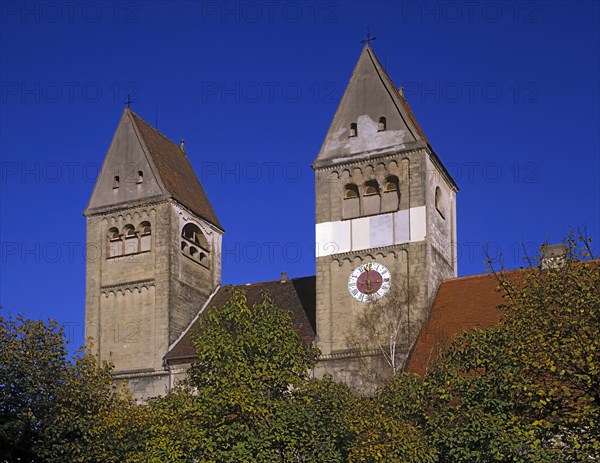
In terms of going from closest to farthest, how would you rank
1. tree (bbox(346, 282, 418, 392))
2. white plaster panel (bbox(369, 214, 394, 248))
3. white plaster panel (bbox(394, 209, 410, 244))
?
tree (bbox(346, 282, 418, 392)) < white plaster panel (bbox(394, 209, 410, 244)) < white plaster panel (bbox(369, 214, 394, 248))

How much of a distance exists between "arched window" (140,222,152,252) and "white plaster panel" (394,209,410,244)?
12.3 metres

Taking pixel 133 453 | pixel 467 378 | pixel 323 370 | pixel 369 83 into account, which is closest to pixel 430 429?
pixel 467 378

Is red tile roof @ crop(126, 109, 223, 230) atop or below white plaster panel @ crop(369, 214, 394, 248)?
atop

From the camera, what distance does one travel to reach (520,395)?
981 inches

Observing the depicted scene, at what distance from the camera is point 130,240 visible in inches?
1933

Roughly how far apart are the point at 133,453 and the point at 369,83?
20777 mm

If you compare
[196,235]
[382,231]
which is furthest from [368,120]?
[196,235]

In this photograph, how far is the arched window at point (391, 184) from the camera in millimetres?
42938

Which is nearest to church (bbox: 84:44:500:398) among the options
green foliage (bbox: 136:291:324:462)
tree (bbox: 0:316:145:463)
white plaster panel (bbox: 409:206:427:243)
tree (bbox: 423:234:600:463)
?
white plaster panel (bbox: 409:206:427:243)

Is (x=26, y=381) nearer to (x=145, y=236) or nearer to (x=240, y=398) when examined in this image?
(x=240, y=398)

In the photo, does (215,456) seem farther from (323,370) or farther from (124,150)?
(124,150)

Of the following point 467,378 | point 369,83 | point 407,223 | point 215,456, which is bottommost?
point 215,456

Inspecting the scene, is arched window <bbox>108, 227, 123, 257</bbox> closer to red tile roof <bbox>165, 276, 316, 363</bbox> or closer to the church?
the church

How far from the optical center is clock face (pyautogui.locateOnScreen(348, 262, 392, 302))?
41812 millimetres
